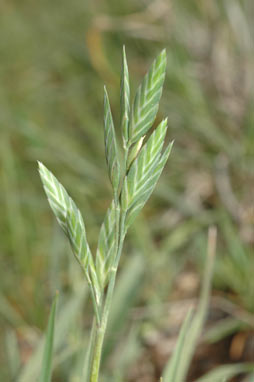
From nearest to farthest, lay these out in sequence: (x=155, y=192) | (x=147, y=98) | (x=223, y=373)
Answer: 1. (x=147, y=98)
2. (x=223, y=373)
3. (x=155, y=192)

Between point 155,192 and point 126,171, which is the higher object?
point 126,171

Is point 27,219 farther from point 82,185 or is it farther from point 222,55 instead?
point 222,55

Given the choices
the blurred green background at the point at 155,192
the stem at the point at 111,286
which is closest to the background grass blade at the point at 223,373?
the blurred green background at the point at 155,192

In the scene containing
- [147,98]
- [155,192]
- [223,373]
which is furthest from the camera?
[155,192]

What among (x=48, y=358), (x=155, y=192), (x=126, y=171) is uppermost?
(x=126, y=171)

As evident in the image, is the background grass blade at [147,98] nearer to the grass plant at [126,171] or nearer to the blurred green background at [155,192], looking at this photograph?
the grass plant at [126,171]

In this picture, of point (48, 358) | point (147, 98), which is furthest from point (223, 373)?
point (147, 98)

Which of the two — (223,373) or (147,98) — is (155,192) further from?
(147,98)
